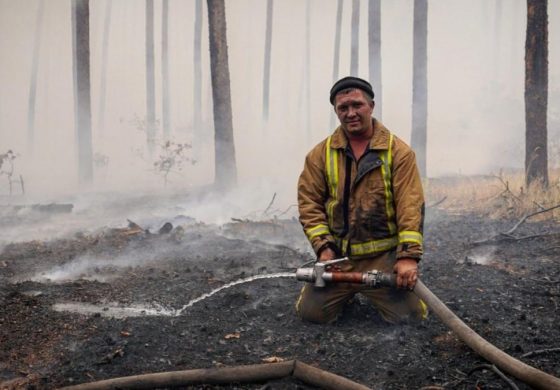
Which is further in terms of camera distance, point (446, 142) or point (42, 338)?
point (446, 142)

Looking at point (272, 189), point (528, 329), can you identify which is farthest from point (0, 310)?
point (272, 189)

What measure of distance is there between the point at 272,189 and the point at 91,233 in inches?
233

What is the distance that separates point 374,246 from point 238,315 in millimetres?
1292

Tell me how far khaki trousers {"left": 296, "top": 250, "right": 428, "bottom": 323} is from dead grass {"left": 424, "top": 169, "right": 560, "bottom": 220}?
442 centimetres

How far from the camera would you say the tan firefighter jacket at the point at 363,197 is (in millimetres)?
3611

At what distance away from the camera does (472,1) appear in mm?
54188

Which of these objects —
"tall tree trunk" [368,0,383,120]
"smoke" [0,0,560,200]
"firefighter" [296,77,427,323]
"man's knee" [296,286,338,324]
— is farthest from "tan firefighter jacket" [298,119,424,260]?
"tall tree trunk" [368,0,383,120]

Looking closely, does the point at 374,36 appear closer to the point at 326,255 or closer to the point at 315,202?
the point at 315,202

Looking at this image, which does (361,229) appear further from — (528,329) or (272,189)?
(272,189)

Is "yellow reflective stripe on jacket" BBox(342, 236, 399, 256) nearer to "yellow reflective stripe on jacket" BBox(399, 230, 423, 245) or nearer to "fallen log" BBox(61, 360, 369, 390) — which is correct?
"yellow reflective stripe on jacket" BBox(399, 230, 423, 245)

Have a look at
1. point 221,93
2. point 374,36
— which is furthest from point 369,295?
point 374,36

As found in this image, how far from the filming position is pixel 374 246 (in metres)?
3.85

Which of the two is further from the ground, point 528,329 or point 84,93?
point 84,93

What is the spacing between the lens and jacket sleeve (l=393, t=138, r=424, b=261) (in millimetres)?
3486
